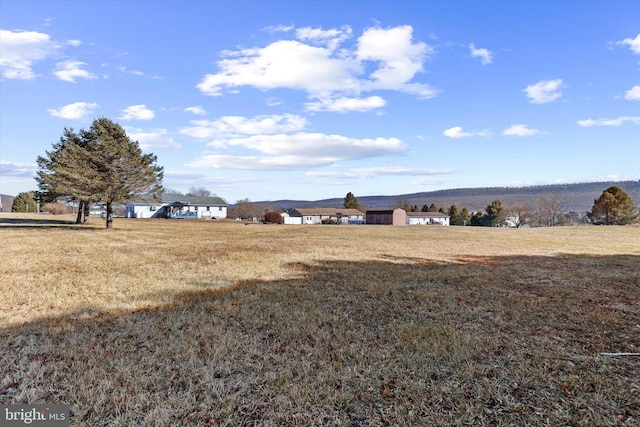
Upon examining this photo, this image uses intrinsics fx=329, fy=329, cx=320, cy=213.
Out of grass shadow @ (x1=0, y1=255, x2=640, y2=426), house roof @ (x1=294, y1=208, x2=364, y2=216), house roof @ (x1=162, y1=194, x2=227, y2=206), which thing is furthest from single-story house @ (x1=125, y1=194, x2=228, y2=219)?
grass shadow @ (x1=0, y1=255, x2=640, y2=426)

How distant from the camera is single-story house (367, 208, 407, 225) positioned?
76.6m

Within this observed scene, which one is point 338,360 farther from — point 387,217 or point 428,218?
point 428,218

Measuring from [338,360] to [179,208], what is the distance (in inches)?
2945

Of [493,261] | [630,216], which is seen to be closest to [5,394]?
[493,261]

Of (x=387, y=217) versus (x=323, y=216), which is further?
(x=323, y=216)

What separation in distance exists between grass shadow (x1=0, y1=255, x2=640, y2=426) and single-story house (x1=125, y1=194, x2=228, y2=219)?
227ft

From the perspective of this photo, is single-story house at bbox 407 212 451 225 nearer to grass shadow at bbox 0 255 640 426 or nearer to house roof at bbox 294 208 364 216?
house roof at bbox 294 208 364 216

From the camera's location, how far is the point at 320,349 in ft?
15.6

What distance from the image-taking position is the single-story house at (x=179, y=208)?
229 ft

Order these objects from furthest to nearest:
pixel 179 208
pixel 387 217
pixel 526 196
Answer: pixel 526 196
pixel 387 217
pixel 179 208

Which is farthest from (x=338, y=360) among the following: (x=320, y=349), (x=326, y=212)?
(x=326, y=212)

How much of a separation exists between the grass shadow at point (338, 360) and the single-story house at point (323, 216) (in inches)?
2988

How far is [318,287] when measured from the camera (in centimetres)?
865

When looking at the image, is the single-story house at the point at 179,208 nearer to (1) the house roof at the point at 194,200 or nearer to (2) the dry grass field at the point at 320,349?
(1) the house roof at the point at 194,200
